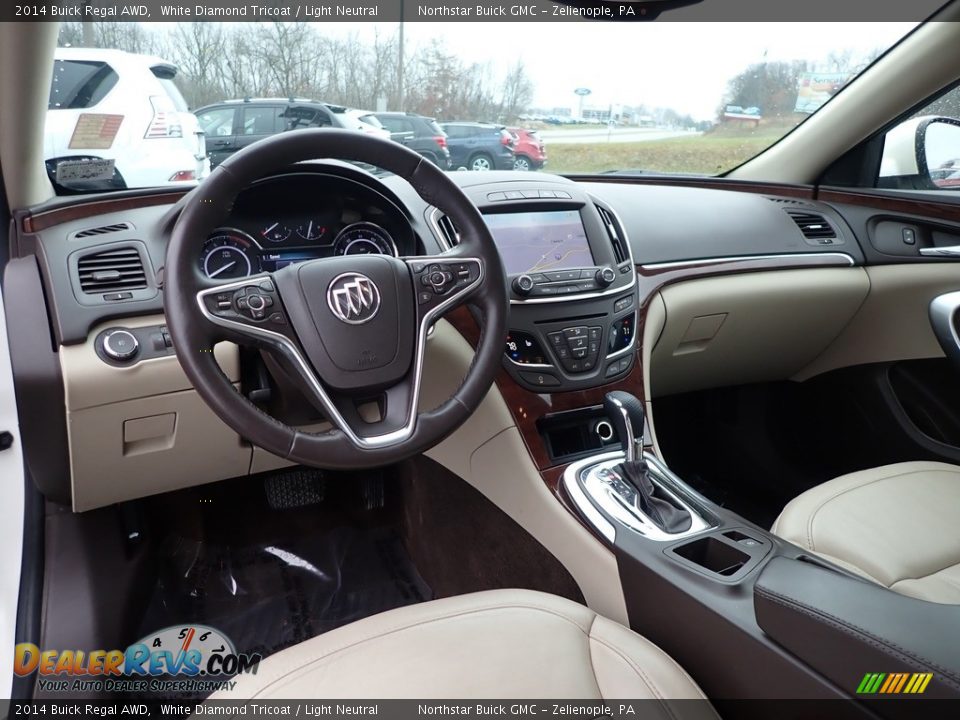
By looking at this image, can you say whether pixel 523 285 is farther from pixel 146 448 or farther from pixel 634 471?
pixel 146 448

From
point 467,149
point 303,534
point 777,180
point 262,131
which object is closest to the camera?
point 262,131

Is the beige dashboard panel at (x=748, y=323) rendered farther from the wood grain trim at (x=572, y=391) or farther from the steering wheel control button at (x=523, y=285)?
the steering wheel control button at (x=523, y=285)

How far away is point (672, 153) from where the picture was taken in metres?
2.34

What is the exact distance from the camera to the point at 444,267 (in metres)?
1.31

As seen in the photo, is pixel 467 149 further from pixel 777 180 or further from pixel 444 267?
pixel 777 180

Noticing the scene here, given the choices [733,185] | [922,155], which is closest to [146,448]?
[733,185]

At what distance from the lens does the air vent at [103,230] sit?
1.50 m

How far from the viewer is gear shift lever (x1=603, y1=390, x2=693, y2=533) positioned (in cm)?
152

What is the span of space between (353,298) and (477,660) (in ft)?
1.99

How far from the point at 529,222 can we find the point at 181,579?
4.41 feet

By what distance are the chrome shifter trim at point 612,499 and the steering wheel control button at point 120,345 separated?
3.06 ft

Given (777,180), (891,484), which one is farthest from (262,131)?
(777,180)

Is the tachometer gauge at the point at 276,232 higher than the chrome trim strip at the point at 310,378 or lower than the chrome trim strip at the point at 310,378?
higher

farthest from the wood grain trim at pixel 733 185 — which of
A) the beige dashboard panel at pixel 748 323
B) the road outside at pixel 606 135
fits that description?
the beige dashboard panel at pixel 748 323
